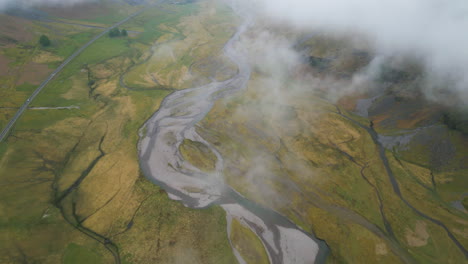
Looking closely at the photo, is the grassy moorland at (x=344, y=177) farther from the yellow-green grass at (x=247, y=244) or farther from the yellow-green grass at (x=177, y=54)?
the yellow-green grass at (x=177, y=54)

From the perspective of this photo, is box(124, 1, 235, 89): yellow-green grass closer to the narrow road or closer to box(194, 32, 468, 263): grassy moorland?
the narrow road

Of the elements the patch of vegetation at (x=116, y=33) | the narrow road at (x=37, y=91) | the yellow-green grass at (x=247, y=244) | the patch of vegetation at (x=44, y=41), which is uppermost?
the patch of vegetation at (x=116, y=33)

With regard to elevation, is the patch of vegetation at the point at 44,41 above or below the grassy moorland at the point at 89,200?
above

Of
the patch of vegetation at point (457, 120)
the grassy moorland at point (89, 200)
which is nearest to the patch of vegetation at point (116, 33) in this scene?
the grassy moorland at point (89, 200)

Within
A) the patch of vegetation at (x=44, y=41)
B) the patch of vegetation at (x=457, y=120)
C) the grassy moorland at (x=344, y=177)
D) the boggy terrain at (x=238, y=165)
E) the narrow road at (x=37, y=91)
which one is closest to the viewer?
the boggy terrain at (x=238, y=165)

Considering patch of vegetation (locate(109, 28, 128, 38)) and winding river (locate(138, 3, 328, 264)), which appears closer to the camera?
winding river (locate(138, 3, 328, 264))

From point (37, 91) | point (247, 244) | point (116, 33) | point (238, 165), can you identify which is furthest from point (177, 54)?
point (247, 244)

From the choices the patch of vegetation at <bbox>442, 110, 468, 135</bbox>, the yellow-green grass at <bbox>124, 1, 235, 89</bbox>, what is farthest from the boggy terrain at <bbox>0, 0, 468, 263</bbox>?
the yellow-green grass at <bbox>124, 1, 235, 89</bbox>
